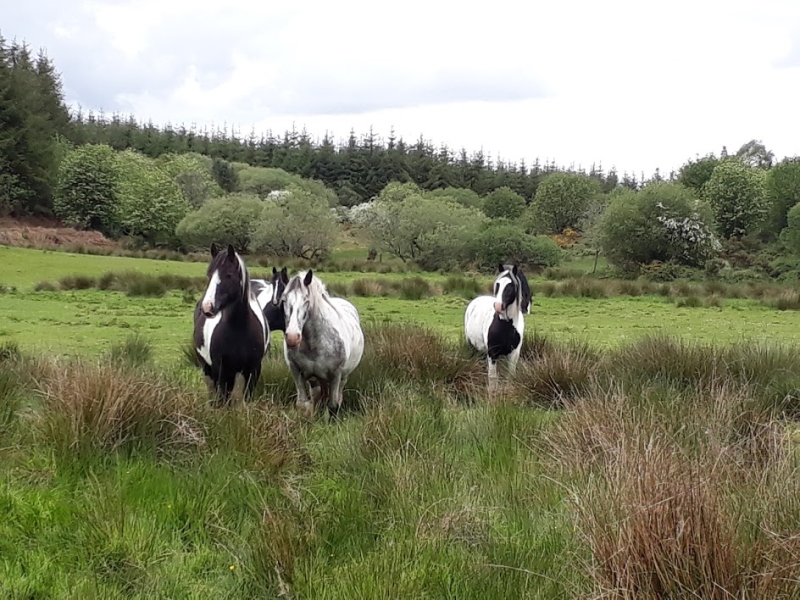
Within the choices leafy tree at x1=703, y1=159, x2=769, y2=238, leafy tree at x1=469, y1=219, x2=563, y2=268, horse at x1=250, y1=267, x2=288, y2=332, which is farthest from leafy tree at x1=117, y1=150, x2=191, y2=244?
horse at x1=250, y1=267, x2=288, y2=332

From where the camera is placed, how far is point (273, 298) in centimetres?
816

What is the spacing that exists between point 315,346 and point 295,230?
39.0 metres

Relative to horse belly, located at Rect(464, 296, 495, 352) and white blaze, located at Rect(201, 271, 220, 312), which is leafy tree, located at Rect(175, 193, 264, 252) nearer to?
horse belly, located at Rect(464, 296, 495, 352)

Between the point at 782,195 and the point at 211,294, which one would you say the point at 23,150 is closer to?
the point at 211,294

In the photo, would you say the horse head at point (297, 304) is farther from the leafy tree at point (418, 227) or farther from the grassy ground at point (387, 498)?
the leafy tree at point (418, 227)

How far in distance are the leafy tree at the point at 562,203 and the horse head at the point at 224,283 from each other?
2496 inches

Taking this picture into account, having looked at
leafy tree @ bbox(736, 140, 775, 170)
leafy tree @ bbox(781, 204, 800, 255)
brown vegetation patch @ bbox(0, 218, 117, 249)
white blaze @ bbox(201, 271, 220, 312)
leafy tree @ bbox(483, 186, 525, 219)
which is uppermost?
leafy tree @ bbox(736, 140, 775, 170)

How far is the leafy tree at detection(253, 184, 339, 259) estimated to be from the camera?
45.2 m

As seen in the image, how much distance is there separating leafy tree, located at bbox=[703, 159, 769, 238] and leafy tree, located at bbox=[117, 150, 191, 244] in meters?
41.3

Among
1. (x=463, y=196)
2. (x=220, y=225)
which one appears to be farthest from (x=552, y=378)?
(x=463, y=196)

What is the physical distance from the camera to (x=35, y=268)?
2655 centimetres

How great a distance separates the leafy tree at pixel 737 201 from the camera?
177ft

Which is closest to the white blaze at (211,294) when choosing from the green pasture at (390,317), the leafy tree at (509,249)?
the green pasture at (390,317)

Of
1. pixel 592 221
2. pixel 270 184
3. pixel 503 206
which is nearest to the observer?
pixel 592 221
